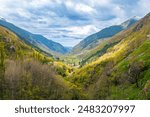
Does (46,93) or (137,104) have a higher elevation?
(137,104)

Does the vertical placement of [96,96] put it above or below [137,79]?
below

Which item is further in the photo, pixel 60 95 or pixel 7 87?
pixel 60 95

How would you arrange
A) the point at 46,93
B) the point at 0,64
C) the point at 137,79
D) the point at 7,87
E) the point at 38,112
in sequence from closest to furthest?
the point at 38,112 < the point at 7,87 < the point at 46,93 < the point at 0,64 < the point at 137,79

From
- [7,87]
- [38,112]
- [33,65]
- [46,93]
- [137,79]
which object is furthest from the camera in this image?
[33,65]

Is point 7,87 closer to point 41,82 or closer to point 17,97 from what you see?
point 17,97

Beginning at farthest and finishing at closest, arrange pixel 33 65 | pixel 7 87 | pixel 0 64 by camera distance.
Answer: pixel 33 65 → pixel 0 64 → pixel 7 87

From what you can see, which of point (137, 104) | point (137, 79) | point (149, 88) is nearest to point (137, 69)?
point (137, 79)

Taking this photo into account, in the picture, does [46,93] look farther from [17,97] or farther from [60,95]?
[17,97]

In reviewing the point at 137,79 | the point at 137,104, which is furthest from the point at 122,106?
the point at 137,79

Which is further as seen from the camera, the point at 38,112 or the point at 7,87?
the point at 7,87
